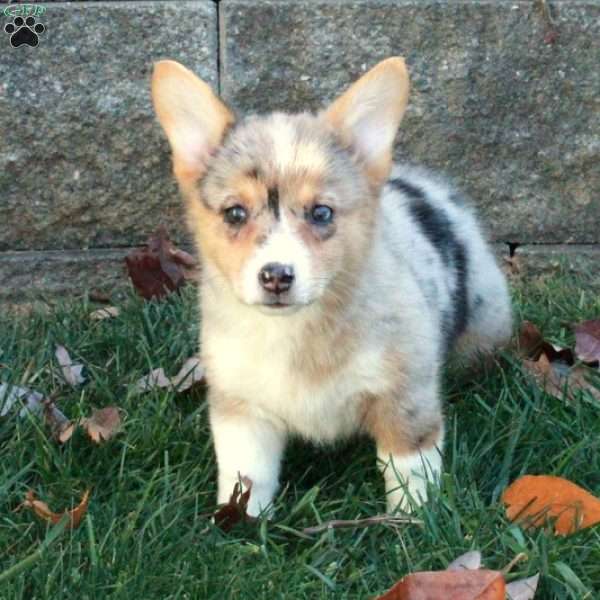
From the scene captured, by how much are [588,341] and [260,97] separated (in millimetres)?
1669

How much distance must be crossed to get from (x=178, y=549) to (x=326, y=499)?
1.79 feet

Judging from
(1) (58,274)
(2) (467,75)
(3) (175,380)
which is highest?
(2) (467,75)

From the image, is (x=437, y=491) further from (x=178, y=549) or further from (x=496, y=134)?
(x=496, y=134)

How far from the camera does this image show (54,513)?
9.48ft

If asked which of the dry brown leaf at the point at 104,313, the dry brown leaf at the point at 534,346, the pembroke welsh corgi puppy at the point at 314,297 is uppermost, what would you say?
the pembroke welsh corgi puppy at the point at 314,297

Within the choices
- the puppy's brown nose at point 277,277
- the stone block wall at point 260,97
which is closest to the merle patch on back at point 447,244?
the stone block wall at point 260,97

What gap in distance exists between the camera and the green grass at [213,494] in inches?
102

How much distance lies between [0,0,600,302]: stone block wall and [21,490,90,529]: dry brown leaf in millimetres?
1925

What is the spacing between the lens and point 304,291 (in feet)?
9.01

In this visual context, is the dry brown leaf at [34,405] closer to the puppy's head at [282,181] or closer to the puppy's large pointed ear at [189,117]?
the puppy's head at [282,181]

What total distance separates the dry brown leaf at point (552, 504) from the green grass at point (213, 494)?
0.05 meters

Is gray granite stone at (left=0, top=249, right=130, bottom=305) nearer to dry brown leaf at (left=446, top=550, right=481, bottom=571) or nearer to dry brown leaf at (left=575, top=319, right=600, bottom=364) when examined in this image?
dry brown leaf at (left=575, top=319, right=600, bottom=364)

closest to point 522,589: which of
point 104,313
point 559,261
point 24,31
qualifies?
point 104,313

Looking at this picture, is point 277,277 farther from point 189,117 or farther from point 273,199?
point 189,117
